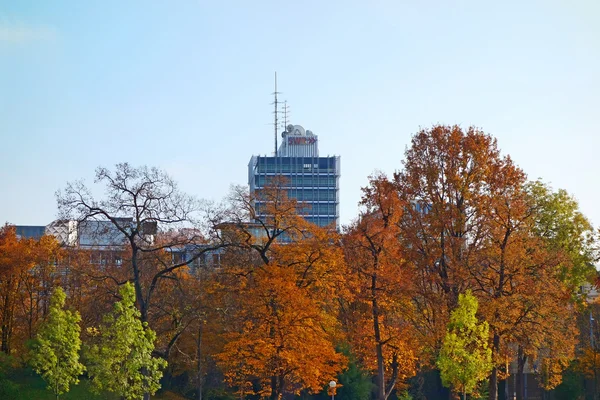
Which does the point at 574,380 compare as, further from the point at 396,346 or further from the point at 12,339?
the point at 12,339

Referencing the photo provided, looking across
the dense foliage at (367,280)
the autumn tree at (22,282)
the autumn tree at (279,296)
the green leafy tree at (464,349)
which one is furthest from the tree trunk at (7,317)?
the green leafy tree at (464,349)

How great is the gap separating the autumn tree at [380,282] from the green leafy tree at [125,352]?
41.9 feet

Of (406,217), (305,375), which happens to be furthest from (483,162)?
(305,375)

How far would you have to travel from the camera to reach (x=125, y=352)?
135ft

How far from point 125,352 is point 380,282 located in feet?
50.9

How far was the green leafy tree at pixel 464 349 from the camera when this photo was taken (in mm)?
44375

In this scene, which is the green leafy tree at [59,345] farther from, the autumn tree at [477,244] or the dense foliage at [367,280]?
the autumn tree at [477,244]

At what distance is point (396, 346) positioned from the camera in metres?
48.5

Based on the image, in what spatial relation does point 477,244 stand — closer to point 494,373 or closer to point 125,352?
point 494,373

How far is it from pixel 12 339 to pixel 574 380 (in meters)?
47.7

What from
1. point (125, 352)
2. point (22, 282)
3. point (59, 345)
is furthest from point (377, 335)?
point (22, 282)

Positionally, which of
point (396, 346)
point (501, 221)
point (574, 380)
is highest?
point (501, 221)

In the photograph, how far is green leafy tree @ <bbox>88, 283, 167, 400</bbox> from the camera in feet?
134

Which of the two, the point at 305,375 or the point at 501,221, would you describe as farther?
the point at 501,221
